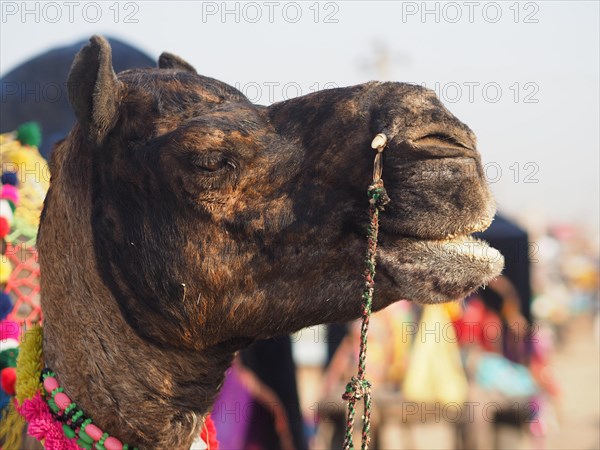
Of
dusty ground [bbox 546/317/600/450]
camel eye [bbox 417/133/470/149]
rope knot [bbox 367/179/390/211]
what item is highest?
camel eye [bbox 417/133/470/149]

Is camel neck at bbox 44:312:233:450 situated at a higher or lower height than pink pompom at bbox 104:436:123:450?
higher

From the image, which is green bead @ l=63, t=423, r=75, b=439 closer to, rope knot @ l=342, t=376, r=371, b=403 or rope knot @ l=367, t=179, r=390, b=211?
rope knot @ l=342, t=376, r=371, b=403

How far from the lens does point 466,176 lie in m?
2.54

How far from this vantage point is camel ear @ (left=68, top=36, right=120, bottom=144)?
9.32 feet

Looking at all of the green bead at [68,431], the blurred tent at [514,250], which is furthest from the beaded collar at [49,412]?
the blurred tent at [514,250]

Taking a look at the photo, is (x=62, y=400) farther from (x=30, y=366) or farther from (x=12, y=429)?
(x=12, y=429)

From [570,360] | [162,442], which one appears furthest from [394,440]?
[570,360]

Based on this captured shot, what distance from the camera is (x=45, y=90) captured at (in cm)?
527

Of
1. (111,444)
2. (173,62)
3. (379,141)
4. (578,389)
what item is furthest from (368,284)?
(578,389)

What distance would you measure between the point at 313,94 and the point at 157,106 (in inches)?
20.2

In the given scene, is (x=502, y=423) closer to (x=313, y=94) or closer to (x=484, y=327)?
(x=484, y=327)

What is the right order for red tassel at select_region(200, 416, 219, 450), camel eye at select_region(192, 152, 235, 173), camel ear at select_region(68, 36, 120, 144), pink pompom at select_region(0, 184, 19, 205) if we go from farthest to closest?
pink pompom at select_region(0, 184, 19, 205), red tassel at select_region(200, 416, 219, 450), camel ear at select_region(68, 36, 120, 144), camel eye at select_region(192, 152, 235, 173)

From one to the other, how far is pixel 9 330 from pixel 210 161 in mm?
1722

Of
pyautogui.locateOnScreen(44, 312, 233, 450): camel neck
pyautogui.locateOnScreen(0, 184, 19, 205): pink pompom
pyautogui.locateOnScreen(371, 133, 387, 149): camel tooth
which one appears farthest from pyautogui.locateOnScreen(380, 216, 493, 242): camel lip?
pyautogui.locateOnScreen(0, 184, 19, 205): pink pompom
